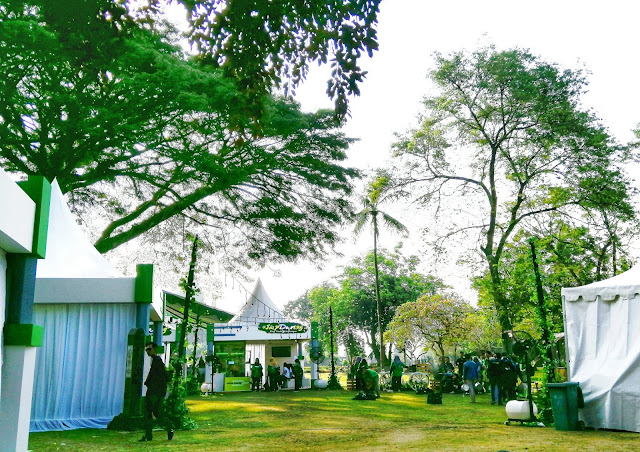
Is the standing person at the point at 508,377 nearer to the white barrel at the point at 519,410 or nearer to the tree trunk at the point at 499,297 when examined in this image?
the tree trunk at the point at 499,297

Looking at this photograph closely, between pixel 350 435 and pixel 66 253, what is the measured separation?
6.88 metres

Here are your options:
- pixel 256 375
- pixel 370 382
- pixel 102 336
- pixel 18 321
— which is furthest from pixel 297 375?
pixel 18 321

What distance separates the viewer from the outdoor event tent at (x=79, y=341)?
1130 centimetres

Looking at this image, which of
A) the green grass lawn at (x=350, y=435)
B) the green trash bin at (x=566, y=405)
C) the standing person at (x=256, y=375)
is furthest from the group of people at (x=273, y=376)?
the green trash bin at (x=566, y=405)

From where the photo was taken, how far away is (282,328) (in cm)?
2773

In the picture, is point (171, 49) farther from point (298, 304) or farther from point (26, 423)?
point (298, 304)

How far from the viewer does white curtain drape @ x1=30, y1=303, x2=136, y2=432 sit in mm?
11281

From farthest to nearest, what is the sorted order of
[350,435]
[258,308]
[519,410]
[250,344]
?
1. [258,308]
2. [250,344]
3. [519,410]
4. [350,435]

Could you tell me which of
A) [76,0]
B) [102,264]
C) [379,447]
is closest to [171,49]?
[102,264]

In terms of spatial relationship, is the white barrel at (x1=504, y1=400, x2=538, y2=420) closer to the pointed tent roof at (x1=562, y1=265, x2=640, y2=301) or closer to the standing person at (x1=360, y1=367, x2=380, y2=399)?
the pointed tent roof at (x1=562, y1=265, x2=640, y2=301)

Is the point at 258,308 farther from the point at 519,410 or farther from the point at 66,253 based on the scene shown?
the point at 519,410

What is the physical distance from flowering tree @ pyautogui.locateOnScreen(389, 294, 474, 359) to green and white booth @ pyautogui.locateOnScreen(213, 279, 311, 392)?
11071 mm

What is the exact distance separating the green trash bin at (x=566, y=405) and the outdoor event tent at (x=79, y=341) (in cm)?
795

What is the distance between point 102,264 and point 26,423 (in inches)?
266
